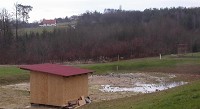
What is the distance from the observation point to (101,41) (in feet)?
306

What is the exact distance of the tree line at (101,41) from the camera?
255 ft

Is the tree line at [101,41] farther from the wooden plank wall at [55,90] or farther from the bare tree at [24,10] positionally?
the wooden plank wall at [55,90]

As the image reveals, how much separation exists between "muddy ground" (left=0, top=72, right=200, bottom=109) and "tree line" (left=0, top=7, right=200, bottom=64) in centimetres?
2888

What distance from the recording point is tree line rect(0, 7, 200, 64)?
7762cm

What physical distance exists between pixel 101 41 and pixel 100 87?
2283 inches

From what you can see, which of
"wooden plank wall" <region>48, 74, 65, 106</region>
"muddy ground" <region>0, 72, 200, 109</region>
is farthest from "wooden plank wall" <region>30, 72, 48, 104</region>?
"muddy ground" <region>0, 72, 200, 109</region>

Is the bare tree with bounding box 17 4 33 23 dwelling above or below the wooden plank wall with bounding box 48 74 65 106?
above

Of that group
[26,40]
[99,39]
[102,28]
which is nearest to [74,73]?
[26,40]

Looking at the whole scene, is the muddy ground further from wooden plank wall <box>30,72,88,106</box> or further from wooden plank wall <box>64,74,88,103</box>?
wooden plank wall <box>64,74,88,103</box>

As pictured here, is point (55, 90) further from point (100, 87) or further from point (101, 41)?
point (101, 41)

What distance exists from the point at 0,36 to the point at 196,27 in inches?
2391

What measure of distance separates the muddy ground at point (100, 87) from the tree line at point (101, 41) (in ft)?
94.7

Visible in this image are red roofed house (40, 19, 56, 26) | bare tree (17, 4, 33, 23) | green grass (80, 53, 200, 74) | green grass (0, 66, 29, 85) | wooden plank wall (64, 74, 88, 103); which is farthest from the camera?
red roofed house (40, 19, 56, 26)

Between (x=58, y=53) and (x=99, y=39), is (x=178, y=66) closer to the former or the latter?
(x=58, y=53)
